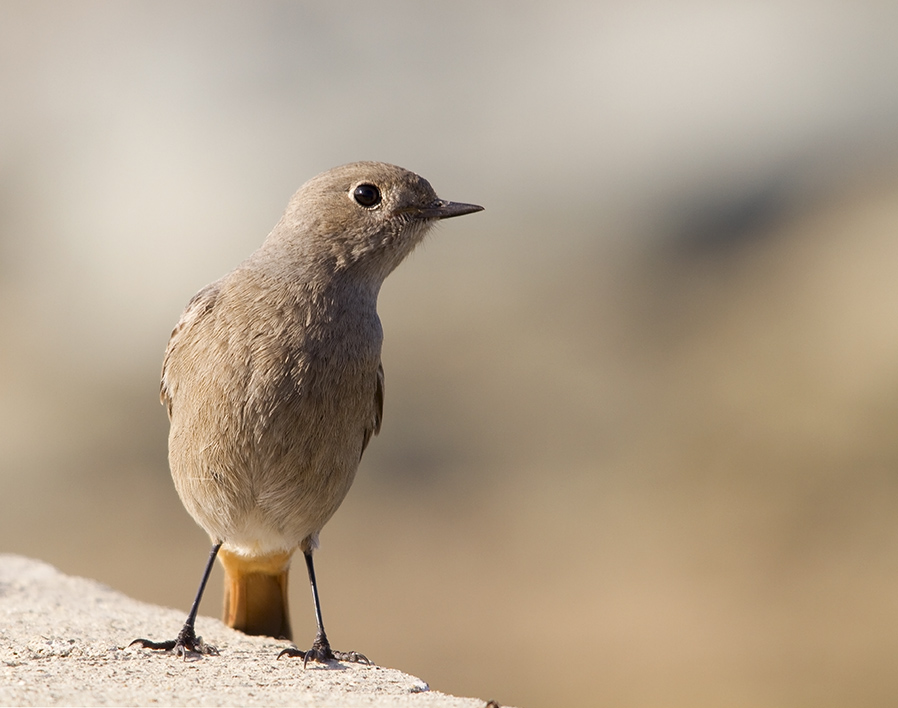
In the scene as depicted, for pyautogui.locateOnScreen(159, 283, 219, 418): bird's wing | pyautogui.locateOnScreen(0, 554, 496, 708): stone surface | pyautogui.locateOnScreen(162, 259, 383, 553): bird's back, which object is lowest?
pyautogui.locateOnScreen(0, 554, 496, 708): stone surface

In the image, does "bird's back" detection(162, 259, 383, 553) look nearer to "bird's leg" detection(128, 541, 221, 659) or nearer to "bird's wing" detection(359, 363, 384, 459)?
"bird's wing" detection(359, 363, 384, 459)

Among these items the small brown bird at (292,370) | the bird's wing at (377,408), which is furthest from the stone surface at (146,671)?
the bird's wing at (377,408)

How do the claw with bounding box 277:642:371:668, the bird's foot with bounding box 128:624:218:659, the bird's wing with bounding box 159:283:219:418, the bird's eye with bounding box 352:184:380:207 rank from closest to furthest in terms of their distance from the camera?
the bird's foot with bounding box 128:624:218:659 < the claw with bounding box 277:642:371:668 < the bird's wing with bounding box 159:283:219:418 < the bird's eye with bounding box 352:184:380:207

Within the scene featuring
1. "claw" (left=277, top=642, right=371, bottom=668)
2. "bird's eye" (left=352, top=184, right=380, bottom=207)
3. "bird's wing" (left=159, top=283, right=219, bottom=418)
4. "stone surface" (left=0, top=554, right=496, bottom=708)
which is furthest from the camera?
"bird's eye" (left=352, top=184, right=380, bottom=207)

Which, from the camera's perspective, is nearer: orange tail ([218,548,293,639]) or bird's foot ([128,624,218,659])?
bird's foot ([128,624,218,659])

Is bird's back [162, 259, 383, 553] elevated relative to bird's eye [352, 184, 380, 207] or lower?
lower

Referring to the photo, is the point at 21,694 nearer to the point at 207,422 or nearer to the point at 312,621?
the point at 207,422

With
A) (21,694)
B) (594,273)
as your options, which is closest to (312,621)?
(594,273)

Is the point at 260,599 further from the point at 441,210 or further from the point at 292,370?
the point at 441,210

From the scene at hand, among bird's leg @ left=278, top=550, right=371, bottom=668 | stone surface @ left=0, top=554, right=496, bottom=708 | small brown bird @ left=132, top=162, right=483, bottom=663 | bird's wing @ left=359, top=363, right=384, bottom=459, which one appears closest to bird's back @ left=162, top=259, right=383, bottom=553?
small brown bird @ left=132, top=162, right=483, bottom=663
